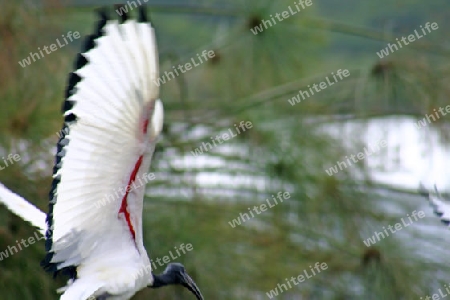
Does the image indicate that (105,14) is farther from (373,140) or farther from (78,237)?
(373,140)

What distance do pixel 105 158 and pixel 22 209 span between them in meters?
0.45

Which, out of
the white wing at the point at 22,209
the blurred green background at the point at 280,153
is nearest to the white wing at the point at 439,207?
the blurred green background at the point at 280,153

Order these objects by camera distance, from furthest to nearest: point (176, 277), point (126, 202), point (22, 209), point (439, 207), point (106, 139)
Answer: point (439, 207) < point (176, 277) < point (22, 209) < point (126, 202) < point (106, 139)

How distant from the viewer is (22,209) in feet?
6.89

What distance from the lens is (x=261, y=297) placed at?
3.38 metres

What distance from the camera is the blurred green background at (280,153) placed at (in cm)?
320

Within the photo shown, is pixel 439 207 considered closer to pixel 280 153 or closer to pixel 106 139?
pixel 280 153

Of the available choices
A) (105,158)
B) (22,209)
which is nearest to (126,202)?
(105,158)

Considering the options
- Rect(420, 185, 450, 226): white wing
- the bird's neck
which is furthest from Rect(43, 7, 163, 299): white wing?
Rect(420, 185, 450, 226): white wing

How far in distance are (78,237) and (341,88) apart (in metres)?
1.76

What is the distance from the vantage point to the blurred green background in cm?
320

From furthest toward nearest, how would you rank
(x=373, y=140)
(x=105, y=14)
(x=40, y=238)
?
(x=373, y=140)
(x=40, y=238)
(x=105, y=14)

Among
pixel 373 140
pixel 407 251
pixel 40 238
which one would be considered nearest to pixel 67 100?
pixel 40 238

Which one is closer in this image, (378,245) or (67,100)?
(67,100)
